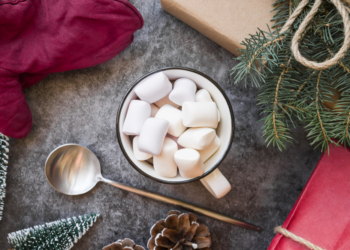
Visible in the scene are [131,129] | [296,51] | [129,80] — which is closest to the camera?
[296,51]

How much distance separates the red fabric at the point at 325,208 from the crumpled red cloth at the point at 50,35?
2.17ft

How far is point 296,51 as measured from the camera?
504 mm

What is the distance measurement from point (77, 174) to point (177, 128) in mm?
364

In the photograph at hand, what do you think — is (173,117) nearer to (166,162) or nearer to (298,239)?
(166,162)

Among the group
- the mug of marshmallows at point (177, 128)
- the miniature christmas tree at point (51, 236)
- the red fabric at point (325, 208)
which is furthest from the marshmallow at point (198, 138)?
the miniature christmas tree at point (51, 236)

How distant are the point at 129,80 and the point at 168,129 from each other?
0.24 m

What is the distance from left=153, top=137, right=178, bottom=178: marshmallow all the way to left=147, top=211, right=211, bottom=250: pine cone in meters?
0.18

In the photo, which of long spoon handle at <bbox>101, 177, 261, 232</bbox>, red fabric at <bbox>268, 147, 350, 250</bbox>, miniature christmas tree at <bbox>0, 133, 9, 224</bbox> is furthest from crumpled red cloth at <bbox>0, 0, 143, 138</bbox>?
red fabric at <bbox>268, 147, 350, 250</bbox>

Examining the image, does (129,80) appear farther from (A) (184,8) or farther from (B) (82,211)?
(B) (82,211)

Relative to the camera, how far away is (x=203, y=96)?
66 cm

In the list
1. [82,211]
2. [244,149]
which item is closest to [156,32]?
[244,149]

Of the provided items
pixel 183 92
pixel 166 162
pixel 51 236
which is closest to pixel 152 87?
pixel 183 92

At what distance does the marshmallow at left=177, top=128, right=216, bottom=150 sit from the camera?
1.97ft

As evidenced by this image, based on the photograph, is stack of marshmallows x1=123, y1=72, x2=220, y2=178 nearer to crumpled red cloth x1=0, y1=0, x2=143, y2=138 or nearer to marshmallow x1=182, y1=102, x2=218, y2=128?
marshmallow x1=182, y1=102, x2=218, y2=128
